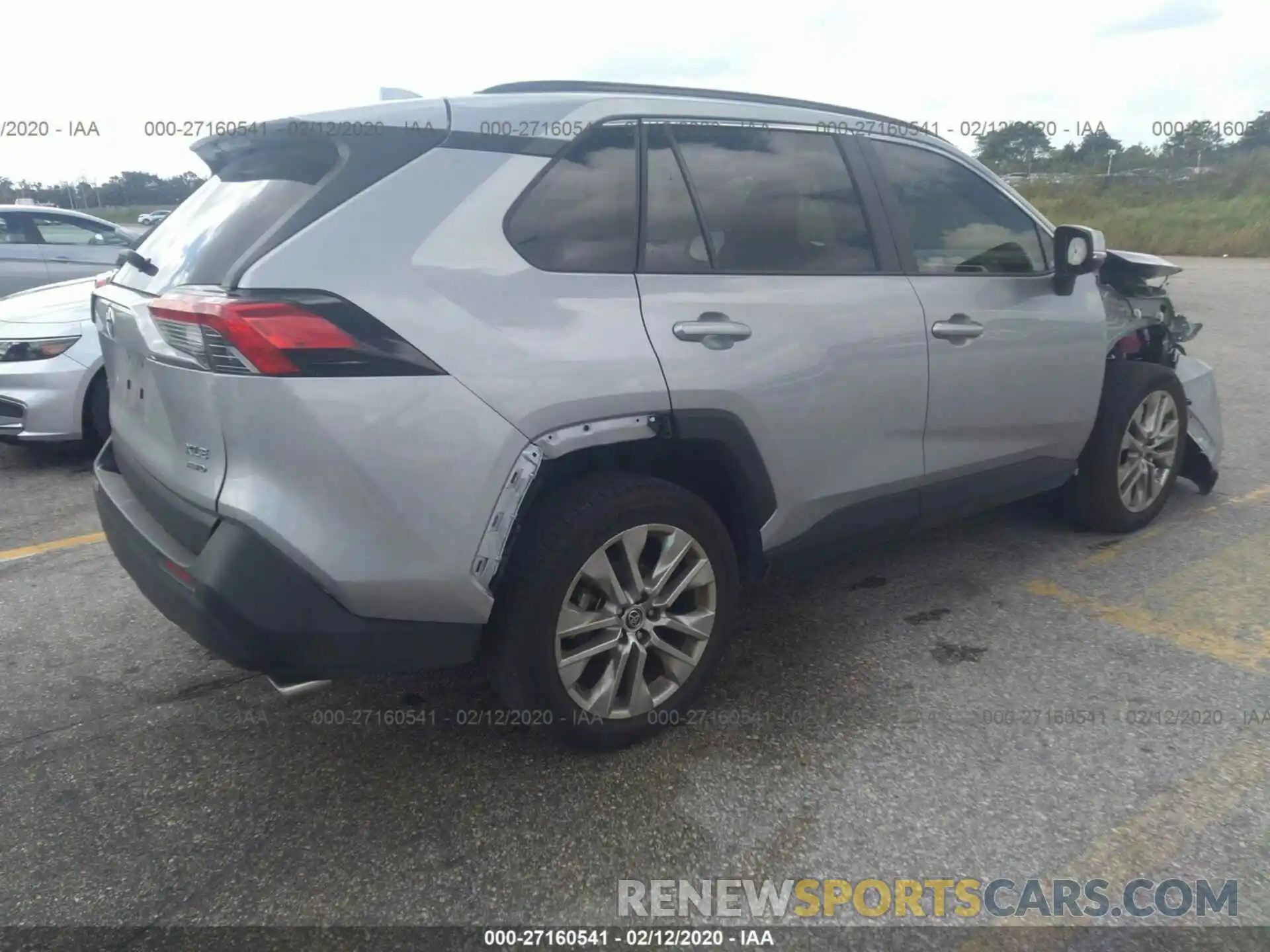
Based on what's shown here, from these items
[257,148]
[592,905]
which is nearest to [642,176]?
[257,148]

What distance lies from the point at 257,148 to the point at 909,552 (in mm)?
3146

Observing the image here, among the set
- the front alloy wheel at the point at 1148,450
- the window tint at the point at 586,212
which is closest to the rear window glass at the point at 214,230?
the window tint at the point at 586,212

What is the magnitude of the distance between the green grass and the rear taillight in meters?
19.7

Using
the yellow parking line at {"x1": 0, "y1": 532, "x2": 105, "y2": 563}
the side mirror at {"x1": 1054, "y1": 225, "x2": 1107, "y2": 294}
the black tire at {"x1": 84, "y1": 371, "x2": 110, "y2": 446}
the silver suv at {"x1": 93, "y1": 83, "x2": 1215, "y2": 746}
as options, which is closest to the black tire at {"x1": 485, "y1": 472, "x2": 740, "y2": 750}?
the silver suv at {"x1": 93, "y1": 83, "x2": 1215, "y2": 746}

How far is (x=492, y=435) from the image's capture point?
7.51ft

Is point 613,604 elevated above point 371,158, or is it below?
below

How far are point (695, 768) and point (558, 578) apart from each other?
2.32ft

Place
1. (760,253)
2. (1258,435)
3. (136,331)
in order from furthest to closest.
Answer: (1258,435), (760,253), (136,331)

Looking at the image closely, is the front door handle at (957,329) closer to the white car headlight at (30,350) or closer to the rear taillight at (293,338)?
the rear taillight at (293,338)

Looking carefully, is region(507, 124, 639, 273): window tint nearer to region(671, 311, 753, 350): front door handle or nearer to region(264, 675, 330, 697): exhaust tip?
region(671, 311, 753, 350): front door handle

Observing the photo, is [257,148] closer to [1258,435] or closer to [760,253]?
[760,253]

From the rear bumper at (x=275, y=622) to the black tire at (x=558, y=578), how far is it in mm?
115

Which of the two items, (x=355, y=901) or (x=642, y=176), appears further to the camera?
(x=642, y=176)

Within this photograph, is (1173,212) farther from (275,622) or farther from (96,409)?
(275,622)
